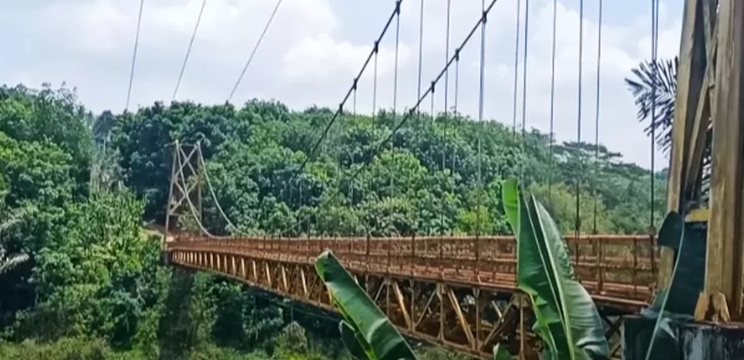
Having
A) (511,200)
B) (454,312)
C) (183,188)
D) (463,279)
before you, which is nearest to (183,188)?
(183,188)

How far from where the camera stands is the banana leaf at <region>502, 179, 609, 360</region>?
2.97 meters

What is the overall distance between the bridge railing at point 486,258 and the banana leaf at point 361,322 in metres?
1.11

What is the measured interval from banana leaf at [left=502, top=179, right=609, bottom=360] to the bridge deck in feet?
3.07

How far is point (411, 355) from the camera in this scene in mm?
3562

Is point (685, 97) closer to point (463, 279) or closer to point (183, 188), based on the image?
point (463, 279)

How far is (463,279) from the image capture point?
5.89 m

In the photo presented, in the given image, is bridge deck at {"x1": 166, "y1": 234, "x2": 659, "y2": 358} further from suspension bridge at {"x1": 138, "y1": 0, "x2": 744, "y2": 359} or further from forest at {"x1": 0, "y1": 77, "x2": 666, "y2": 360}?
forest at {"x1": 0, "y1": 77, "x2": 666, "y2": 360}

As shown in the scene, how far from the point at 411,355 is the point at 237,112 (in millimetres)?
27186

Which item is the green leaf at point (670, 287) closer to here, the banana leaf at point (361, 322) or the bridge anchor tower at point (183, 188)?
the banana leaf at point (361, 322)

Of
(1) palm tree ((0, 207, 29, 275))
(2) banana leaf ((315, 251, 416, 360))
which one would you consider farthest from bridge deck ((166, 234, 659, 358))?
(1) palm tree ((0, 207, 29, 275))

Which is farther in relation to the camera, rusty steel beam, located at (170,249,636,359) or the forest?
the forest

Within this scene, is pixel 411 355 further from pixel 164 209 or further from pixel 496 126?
pixel 164 209

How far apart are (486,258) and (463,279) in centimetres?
40

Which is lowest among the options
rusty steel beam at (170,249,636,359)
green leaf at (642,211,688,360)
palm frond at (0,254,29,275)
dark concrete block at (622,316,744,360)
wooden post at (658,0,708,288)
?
palm frond at (0,254,29,275)
